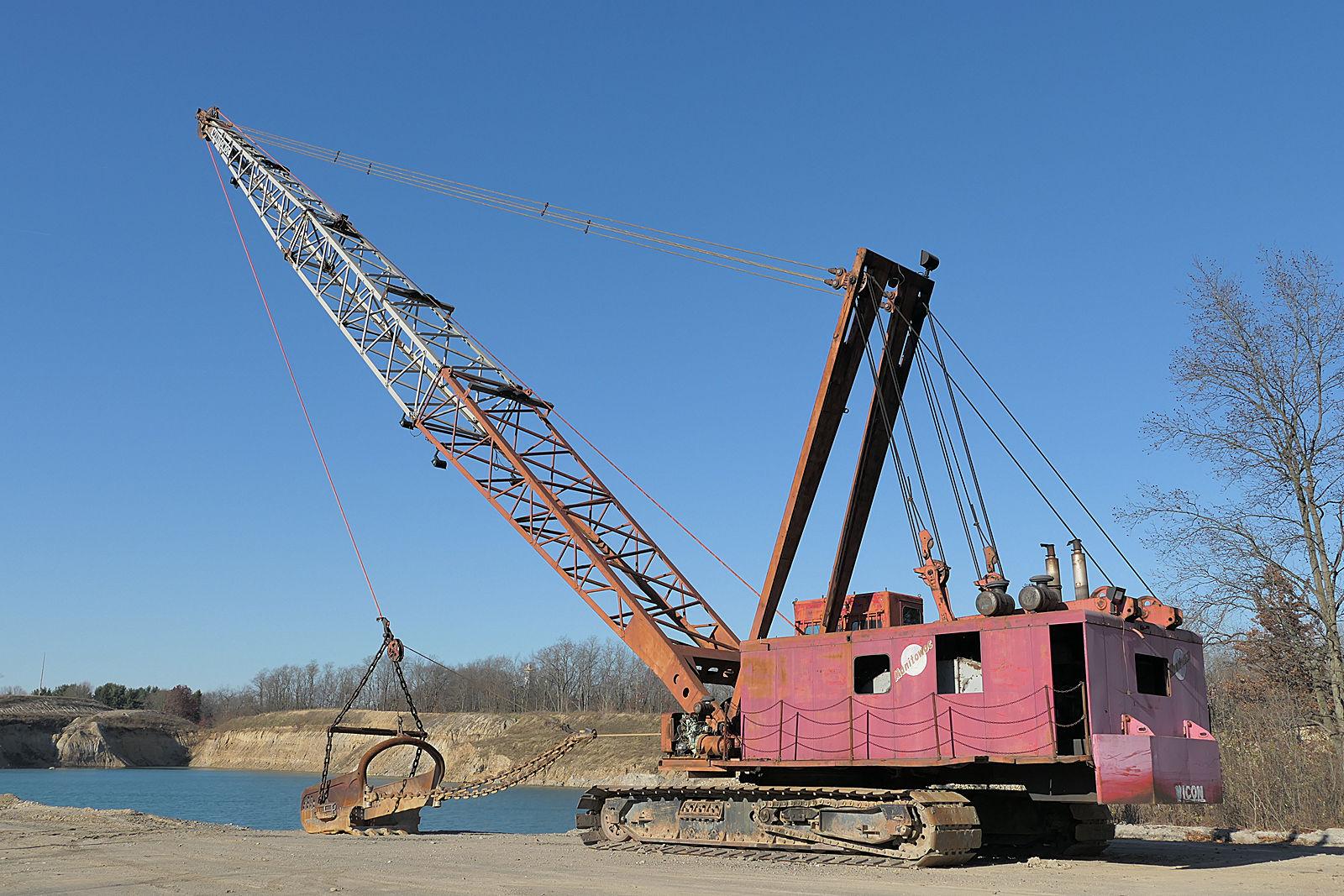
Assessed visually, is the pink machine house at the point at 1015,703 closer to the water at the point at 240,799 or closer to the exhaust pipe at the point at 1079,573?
the exhaust pipe at the point at 1079,573

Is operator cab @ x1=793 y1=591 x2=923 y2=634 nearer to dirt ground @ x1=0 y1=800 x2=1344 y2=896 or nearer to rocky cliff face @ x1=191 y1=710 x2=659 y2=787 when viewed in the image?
dirt ground @ x1=0 y1=800 x2=1344 y2=896

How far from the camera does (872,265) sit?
1717cm

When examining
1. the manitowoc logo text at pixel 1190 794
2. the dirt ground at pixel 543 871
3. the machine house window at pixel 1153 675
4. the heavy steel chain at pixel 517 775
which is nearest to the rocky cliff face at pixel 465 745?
the heavy steel chain at pixel 517 775

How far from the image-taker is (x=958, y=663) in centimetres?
1455

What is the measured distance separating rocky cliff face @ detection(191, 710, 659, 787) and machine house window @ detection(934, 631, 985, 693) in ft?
83.6

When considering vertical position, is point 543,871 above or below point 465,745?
below

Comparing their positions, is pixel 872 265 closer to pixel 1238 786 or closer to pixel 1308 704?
pixel 1238 786

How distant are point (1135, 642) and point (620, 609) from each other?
9.13m

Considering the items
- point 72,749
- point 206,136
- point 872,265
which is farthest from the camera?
point 72,749

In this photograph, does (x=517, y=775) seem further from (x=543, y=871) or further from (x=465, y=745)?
(x=465, y=745)

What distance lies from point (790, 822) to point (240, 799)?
41702 millimetres

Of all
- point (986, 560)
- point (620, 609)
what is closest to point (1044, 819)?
point (986, 560)

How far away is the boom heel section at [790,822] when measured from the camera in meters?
13.4

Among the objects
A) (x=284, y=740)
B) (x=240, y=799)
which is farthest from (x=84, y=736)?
(x=240, y=799)
